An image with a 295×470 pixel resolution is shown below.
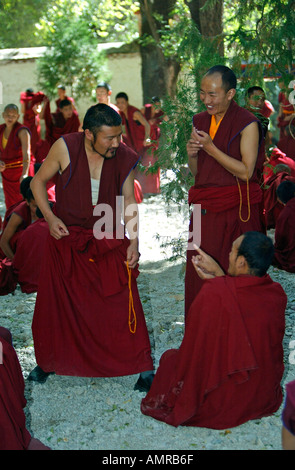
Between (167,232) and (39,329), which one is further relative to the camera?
(167,232)

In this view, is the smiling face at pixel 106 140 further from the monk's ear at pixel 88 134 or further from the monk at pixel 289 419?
the monk at pixel 289 419

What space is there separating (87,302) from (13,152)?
4.60 meters

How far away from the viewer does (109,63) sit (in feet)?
52.4

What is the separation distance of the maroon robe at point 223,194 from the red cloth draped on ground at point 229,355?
831 mm

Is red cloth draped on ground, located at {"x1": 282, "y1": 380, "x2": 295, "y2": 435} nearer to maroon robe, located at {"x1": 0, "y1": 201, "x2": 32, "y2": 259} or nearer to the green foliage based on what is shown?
maroon robe, located at {"x1": 0, "y1": 201, "x2": 32, "y2": 259}

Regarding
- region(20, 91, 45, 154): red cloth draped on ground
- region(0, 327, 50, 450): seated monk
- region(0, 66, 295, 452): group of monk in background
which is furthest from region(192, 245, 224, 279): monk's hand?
region(20, 91, 45, 154): red cloth draped on ground

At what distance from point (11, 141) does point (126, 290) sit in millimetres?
4584

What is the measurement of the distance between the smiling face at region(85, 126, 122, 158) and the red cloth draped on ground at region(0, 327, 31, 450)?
4.05ft

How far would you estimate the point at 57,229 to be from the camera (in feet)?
12.5

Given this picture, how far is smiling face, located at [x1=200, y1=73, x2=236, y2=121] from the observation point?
3855 millimetres

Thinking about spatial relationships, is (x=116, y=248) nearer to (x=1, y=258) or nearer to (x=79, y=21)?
(x=1, y=258)

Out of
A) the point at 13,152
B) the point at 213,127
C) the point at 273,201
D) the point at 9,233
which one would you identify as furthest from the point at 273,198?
the point at 213,127
